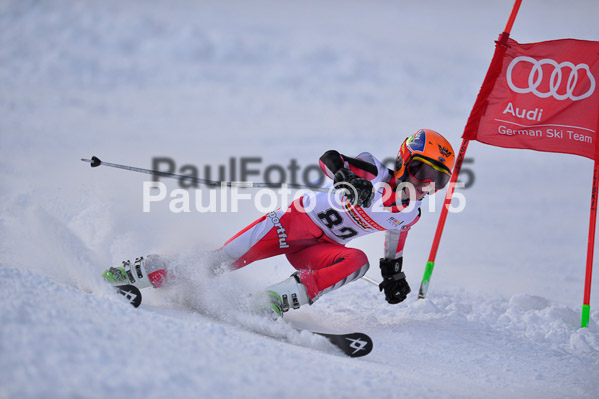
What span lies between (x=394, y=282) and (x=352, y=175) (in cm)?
100

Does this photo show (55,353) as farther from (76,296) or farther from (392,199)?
(392,199)

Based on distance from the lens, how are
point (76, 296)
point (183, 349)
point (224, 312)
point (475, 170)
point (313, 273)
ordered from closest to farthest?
point (183, 349) < point (76, 296) < point (224, 312) < point (313, 273) < point (475, 170)

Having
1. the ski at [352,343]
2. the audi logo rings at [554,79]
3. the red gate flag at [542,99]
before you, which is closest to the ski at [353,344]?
the ski at [352,343]

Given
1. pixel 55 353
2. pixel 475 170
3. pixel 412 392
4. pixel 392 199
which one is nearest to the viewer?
pixel 55 353

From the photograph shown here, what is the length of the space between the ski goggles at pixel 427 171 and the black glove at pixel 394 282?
2.39 feet

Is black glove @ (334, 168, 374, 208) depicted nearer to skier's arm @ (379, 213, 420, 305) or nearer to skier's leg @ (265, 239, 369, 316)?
skier's leg @ (265, 239, 369, 316)

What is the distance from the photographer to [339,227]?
382cm

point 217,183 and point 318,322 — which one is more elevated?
point 217,183

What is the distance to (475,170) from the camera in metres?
11.9

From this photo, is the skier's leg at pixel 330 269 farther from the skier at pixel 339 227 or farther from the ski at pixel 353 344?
the ski at pixel 353 344

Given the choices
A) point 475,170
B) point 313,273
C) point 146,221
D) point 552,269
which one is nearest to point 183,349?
point 313,273

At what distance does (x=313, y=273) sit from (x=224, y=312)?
603 mm
